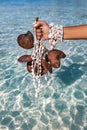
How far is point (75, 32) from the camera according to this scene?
295 cm

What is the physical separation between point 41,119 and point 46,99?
101cm

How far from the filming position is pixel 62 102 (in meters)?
6.95

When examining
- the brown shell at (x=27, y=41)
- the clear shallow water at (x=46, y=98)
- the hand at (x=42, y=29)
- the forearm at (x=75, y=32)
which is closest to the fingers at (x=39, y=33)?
the hand at (x=42, y=29)

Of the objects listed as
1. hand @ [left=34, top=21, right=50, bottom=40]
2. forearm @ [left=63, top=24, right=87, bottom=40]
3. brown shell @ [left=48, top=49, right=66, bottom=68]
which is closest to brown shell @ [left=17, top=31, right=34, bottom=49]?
brown shell @ [left=48, top=49, right=66, bottom=68]

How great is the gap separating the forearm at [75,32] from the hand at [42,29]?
10.2 inches

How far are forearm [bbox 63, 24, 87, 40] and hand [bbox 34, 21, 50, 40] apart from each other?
0.85 feet

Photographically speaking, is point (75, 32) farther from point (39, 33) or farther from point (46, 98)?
point (46, 98)

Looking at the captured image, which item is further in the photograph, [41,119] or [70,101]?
[70,101]

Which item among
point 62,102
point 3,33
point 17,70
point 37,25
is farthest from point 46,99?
point 3,33

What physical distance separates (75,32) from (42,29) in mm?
444

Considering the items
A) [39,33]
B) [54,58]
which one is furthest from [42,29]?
[54,58]

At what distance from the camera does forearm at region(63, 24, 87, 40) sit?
2.90 m

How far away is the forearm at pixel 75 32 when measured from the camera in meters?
2.90

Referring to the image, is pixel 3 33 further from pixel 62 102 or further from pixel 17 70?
pixel 62 102
